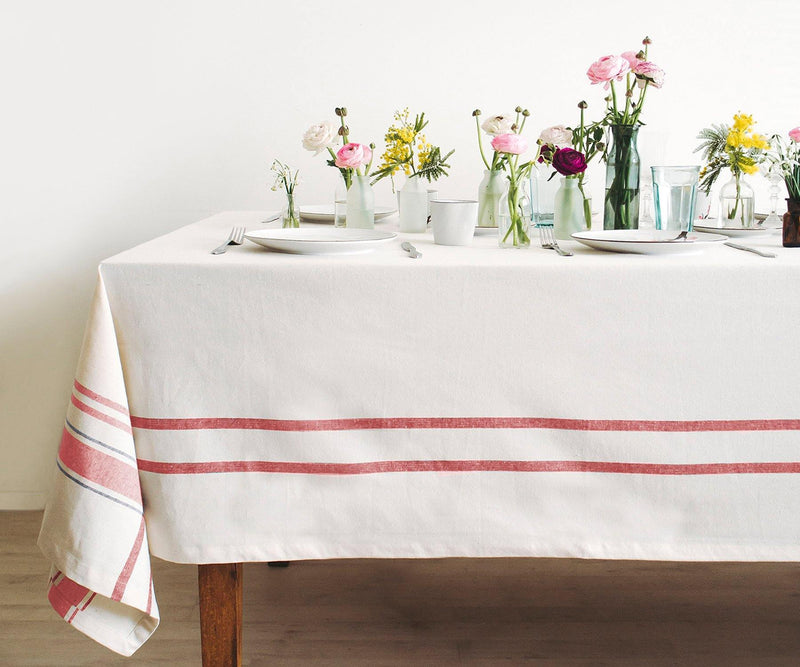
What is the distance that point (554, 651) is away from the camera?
141 cm

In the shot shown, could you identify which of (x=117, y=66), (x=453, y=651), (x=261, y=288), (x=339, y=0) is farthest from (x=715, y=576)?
(x=117, y=66)

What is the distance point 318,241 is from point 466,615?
34.2 inches

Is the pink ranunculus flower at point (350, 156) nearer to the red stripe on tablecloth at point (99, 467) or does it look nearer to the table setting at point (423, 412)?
the table setting at point (423, 412)

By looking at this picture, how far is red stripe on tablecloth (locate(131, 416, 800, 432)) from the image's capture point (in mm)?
1012

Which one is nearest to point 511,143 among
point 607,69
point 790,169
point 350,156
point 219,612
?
point 607,69

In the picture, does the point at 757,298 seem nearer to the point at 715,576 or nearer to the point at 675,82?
the point at 715,576

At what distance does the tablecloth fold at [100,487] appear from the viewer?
0.99m

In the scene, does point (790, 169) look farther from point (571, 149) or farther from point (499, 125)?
point (499, 125)

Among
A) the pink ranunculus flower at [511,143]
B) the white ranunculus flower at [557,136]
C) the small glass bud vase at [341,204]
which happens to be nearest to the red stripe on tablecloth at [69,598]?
the small glass bud vase at [341,204]

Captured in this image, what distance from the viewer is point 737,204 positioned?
136cm

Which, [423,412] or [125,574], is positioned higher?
[423,412]

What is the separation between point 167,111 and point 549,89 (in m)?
0.96

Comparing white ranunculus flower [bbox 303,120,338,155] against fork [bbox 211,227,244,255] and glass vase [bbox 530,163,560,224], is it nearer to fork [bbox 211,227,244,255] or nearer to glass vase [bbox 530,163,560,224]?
fork [bbox 211,227,244,255]

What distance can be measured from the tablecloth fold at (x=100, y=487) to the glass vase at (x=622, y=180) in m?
0.82
